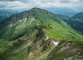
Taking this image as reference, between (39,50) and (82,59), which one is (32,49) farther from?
(82,59)

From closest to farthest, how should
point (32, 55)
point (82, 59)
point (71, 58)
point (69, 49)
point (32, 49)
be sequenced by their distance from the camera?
point (82, 59), point (71, 58), point (69, 49), point (32, 55), point (32, 49)

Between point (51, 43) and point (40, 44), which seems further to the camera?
point (40, 44)

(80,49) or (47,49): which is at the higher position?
(80,49)

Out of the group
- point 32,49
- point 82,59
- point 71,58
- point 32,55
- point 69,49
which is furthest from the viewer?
point 32,49

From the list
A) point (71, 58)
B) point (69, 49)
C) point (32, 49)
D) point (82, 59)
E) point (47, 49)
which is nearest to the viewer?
point (82, 59)

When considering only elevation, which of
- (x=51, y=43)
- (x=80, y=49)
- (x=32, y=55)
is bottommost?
(x=32, y=55)

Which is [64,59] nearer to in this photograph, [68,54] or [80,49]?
[68,54]

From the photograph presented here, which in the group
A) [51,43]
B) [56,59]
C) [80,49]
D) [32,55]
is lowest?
[32,55]

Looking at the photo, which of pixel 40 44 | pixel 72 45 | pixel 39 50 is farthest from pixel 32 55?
pixel 72 45

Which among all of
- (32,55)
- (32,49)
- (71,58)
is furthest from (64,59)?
(32,49)
